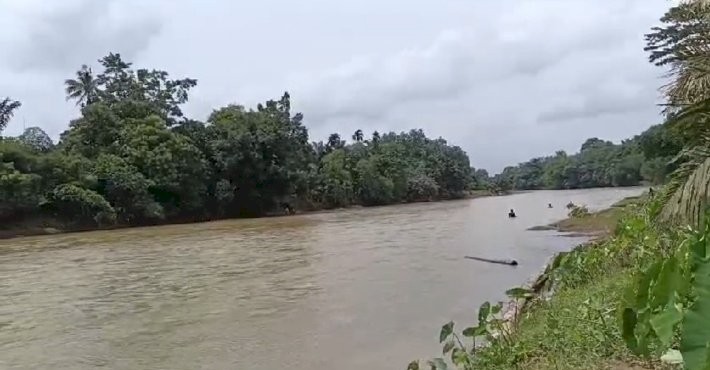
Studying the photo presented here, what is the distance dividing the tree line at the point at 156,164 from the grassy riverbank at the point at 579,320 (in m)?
30.0

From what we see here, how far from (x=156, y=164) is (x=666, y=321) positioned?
3931cm

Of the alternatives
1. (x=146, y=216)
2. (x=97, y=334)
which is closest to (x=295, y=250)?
(x=97, y=334)

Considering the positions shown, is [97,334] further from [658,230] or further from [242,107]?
[242,107]

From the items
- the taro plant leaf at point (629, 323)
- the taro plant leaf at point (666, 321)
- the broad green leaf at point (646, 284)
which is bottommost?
the taro plant leaf at point (629, 323)

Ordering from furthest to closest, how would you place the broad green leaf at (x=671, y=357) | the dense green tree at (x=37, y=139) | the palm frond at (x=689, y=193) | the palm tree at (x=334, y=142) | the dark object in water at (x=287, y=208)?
the palm tree at (x=334, y=142) < the dark object in water at (x=287, y=208) < the dense green tree at (x=37, y=139) < the palm frond at (x=689, y=193) < the broad green leaf at (x=671, y=357)

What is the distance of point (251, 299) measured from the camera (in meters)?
12.6

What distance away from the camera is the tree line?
34.9 meters

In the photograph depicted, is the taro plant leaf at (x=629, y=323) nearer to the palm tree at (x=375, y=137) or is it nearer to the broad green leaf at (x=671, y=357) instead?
the broad green leaf at (x=671, y=357)

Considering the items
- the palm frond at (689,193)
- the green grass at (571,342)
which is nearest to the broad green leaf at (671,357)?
the green grass at (571,342)

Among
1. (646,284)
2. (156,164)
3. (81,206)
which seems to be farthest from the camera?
(156,164)

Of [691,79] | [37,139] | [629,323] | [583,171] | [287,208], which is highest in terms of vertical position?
[37,139]

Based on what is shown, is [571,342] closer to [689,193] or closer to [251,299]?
[689,193]

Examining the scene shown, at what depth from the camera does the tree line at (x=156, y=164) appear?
3488 centimetres

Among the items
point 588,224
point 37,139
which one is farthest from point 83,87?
point 588,224
